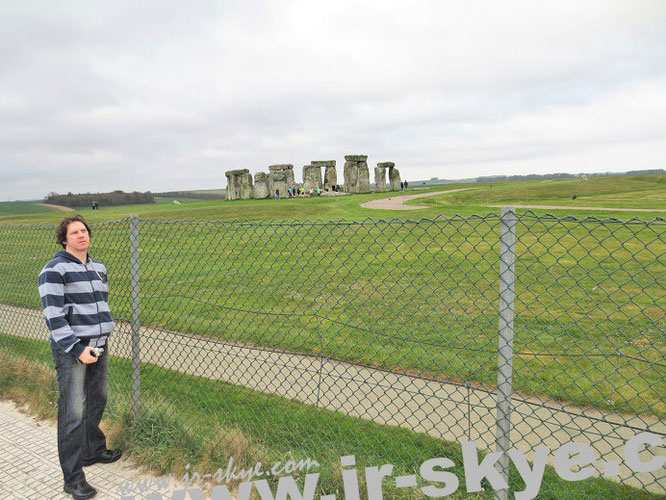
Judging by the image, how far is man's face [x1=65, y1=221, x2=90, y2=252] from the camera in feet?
11.4

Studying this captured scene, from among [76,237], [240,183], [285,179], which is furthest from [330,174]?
[76,237]

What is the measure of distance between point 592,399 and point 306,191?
117 feet

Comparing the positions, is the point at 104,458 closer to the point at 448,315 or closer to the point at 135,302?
the point at 135,302

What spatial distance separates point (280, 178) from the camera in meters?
38.5

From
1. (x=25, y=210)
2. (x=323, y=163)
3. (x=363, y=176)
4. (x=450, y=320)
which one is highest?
(x=323, y=163)

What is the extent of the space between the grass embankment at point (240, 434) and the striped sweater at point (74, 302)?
3.55 feet

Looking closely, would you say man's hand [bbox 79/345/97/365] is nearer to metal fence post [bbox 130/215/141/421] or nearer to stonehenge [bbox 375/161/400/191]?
metal fence post [bbox 130/215/141/421]

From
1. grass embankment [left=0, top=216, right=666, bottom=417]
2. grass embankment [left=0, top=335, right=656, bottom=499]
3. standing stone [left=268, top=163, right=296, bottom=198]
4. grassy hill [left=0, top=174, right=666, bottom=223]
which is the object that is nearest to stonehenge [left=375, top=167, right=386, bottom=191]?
standing stone [left=268, top=163, right=296, bottom=198]

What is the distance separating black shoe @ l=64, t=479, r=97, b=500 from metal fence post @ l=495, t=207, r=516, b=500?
120 inches

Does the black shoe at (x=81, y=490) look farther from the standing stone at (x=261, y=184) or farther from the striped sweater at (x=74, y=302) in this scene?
the standing stone at (x=261, y=184)

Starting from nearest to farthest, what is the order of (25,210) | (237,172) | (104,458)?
(104,458)
(237,172)
(25,210)

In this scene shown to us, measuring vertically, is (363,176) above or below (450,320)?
above

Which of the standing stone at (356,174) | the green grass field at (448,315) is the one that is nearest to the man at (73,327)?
the green grass field at (448,315)

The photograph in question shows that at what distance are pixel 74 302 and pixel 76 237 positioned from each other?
52cm
